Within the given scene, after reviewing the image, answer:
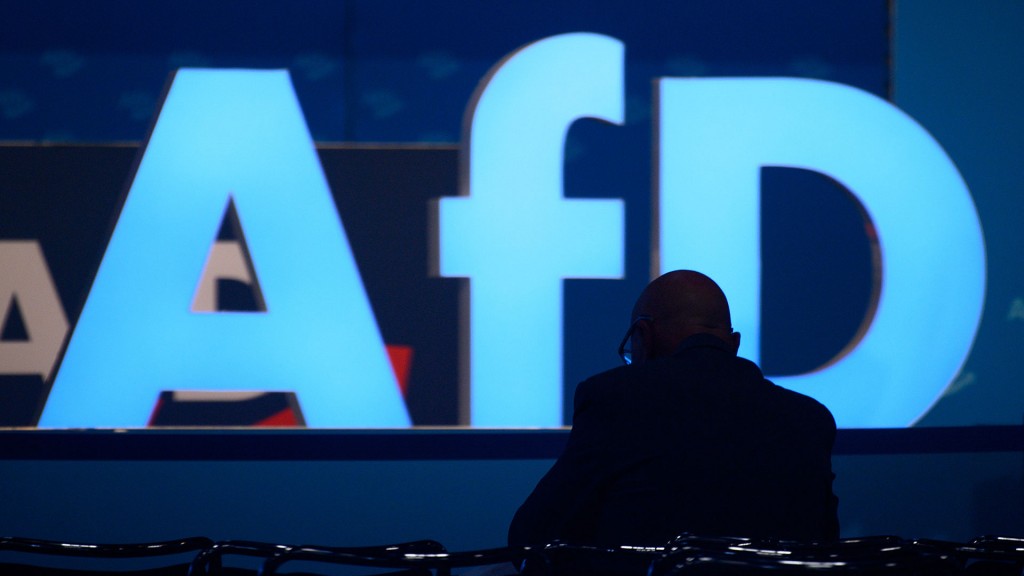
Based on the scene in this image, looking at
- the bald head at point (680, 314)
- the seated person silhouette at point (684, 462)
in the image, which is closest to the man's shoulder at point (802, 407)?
the seated person silhouette at point (684, 462)

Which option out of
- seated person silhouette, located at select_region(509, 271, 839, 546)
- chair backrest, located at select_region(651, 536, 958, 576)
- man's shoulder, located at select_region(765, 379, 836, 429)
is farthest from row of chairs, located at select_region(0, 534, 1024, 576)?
man's shoulder, located at select_region(765, 379, 836, 429)

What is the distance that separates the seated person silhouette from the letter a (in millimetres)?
1804

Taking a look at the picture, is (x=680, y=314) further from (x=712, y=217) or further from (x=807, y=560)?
(x=712, y=217)

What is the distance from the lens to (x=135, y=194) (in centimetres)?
379

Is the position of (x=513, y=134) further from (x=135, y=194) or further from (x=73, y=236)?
(x=73, y=236)

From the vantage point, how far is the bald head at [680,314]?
7.64 ft

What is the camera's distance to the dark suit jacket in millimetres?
2014

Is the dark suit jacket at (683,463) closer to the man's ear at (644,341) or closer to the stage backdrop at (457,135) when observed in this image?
the man's ear at (644,341)

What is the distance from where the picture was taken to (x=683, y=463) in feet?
6.61

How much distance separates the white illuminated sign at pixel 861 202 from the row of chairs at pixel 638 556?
2049mm

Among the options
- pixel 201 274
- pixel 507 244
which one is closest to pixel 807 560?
pixel 507 244

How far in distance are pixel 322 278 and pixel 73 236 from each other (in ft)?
3.46

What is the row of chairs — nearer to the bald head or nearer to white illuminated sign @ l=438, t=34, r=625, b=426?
the bald head

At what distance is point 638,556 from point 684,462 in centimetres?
30
